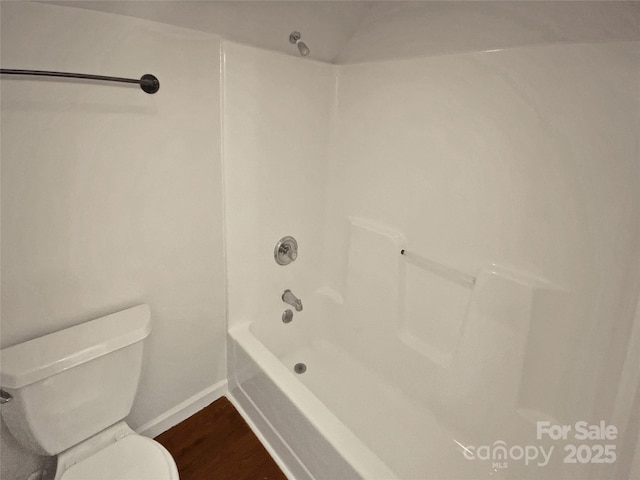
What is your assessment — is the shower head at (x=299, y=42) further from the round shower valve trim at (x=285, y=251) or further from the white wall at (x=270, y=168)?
the round shower valve trim at (x=285, y=251)

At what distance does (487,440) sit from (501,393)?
0.76 ft

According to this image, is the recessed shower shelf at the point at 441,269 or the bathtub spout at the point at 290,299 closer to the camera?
the recessed shower shelf at the point at 441,269

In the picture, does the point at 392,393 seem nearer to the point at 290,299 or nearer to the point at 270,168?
the point at 290,299

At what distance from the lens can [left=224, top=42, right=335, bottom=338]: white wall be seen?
4.37 feet

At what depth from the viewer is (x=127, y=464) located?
1.01 m

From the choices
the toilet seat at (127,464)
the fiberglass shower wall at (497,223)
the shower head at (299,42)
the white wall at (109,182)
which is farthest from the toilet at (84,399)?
the shower head at (299,42)

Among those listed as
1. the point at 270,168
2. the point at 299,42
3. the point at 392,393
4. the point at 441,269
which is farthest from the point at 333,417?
the point at 299,42

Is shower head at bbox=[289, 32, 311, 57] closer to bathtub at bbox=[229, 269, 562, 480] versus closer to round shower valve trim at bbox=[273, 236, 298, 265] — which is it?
round shower valve trim at bbox=[273, 236, 298, 265]

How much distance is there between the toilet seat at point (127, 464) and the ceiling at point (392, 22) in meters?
1.36

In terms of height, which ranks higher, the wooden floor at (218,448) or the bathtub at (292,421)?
the bathtub at (292,421)

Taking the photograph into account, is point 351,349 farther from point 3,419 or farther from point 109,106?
point 109,106

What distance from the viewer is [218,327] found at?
1.56 meters

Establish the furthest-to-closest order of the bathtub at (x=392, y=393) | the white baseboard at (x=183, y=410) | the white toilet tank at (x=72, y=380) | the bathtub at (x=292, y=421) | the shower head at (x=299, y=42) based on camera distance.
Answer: the white baseboard at (x=183, y=410) < the shower head at (x=299, y=42) < the bathtub at (x=392, y=393) < the bathtub at (x=292, y=421) < the white toilet tank at (x=72, y=380)

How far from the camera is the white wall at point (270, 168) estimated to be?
4.37ft
